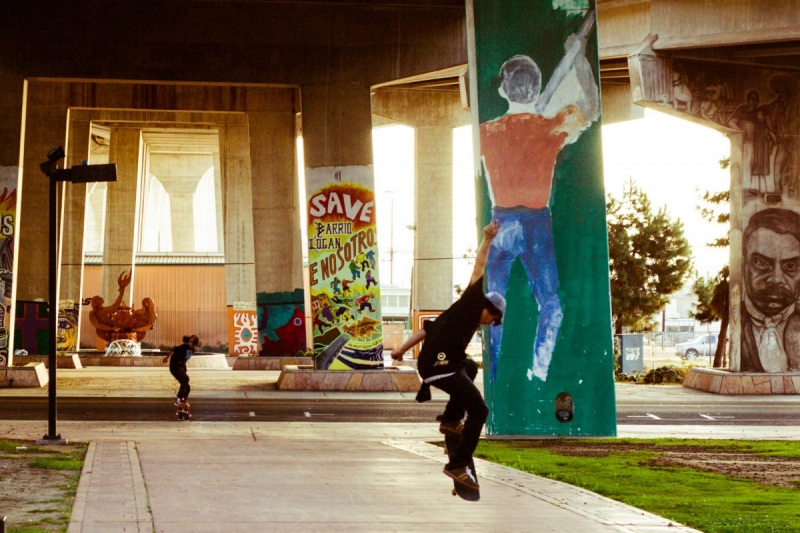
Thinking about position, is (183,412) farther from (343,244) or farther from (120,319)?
(120,319)

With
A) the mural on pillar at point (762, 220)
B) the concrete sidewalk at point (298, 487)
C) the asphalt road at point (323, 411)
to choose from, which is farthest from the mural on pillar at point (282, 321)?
the concrete sidewalk at point (298, 487)

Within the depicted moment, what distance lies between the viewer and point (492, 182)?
20375 mm

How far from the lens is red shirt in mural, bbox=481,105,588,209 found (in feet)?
66.0

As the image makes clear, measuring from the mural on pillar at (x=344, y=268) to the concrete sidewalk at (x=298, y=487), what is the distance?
11058 millimetres

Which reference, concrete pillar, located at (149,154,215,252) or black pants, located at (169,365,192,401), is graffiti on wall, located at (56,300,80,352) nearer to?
concrete pillar, located at (149,154,215,252)

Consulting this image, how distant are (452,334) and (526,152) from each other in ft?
35.7

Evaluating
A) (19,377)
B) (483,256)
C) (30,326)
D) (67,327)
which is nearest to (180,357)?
(19,377)

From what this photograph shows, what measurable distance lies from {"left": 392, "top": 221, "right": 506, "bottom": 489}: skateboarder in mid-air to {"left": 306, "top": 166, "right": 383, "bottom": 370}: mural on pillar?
2290 cm

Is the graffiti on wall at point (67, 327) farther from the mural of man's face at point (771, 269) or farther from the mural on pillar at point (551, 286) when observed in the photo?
the mural on pillar at point (551, 286)

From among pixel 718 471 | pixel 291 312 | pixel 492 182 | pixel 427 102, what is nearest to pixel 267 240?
pixel 291 312

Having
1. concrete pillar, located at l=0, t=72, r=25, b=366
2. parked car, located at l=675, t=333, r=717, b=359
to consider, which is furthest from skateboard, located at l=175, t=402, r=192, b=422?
parked car, located at l=675, t=333, r=717, b=359

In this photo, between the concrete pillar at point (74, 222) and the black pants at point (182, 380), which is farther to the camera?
the concrete pillar at point (74, 222)

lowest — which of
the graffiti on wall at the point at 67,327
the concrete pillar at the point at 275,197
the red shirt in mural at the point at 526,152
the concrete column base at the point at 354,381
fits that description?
the concrete column base at the point at 354,381

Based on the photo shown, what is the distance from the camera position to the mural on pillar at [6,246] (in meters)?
32.0
